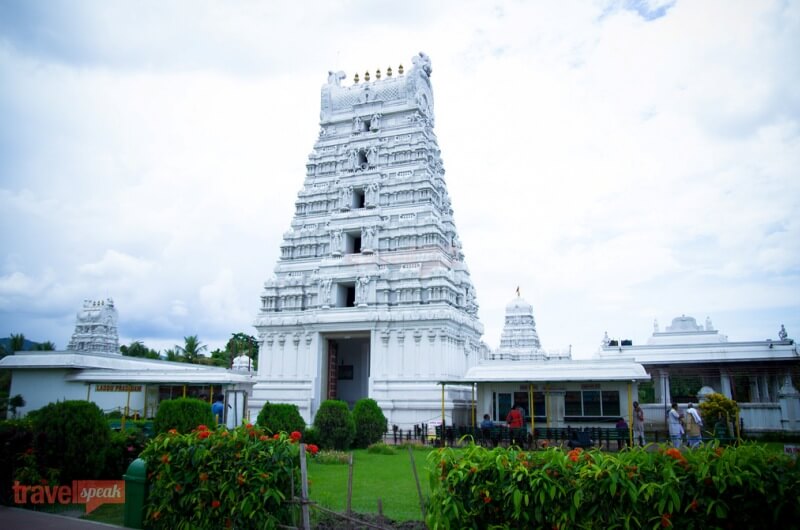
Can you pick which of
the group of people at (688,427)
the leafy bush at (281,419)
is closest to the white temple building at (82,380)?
the leafy bush at (281,419)

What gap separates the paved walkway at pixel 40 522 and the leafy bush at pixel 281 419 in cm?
1035

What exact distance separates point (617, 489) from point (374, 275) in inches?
1099

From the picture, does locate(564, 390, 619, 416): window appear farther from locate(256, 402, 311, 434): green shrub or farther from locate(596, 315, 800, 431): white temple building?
locate(256, 402, 311, 434): green shrub

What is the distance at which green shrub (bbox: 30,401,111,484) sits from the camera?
12.8 m

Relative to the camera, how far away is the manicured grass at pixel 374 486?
11.7m

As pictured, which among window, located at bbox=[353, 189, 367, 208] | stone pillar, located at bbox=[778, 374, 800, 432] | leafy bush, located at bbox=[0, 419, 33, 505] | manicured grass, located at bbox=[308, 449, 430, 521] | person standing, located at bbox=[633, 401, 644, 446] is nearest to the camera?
manicured grass, located at bbox=[308, 449, 430, 521]

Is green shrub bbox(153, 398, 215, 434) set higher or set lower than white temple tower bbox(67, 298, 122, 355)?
lower

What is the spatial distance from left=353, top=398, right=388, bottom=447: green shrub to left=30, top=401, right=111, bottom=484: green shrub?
1320 centimetres

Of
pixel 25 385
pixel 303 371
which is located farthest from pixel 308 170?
pixel 25 385

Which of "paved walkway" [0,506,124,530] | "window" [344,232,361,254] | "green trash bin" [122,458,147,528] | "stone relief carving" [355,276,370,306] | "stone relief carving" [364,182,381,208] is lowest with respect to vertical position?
"paved walkway" [0,506,124,530]

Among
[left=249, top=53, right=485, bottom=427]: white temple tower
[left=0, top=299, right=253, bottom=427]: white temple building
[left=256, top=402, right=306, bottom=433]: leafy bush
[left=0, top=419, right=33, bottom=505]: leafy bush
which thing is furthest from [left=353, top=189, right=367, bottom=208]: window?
[left=0, top=419, right=33, bottom=505]: leafy bush

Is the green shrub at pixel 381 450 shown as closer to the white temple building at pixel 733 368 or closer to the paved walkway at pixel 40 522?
the white temple building at pixel 733 368

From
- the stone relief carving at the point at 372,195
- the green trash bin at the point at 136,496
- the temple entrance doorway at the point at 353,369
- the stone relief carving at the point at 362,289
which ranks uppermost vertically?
the stone relief carving at the point at 372,195

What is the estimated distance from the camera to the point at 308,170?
40.6m
